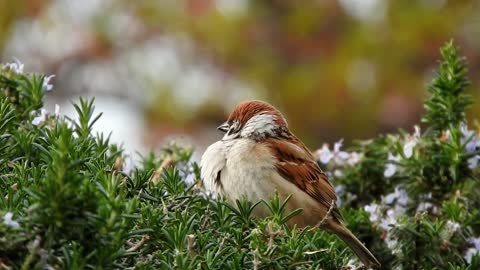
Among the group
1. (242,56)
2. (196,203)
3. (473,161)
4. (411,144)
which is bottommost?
(196,203)

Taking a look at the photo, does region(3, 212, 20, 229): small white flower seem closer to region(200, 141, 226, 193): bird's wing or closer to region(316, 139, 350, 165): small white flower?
region(200, 141, 226, 193): bird's wing

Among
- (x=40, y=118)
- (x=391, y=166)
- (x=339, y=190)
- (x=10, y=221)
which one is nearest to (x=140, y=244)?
(x=10, y=221)

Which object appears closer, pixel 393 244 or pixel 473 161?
pixel 393 244

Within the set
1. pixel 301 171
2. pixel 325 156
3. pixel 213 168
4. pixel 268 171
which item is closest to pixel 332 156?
pixel 325 156

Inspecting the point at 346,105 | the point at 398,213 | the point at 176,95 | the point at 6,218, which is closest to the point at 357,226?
the point at 398,213

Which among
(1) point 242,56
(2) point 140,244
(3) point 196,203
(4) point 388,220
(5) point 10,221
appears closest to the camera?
(5) point 10,221

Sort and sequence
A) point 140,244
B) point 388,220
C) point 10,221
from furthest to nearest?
point 388,220
point 140,244
point 10,221

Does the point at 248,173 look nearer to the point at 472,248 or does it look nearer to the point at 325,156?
the point at 325,156

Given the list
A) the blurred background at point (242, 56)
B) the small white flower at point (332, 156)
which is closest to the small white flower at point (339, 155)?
the small white flower at point (332, 156)

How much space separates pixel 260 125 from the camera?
390 cm

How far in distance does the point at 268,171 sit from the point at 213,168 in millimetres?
210

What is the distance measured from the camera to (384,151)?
3896mm

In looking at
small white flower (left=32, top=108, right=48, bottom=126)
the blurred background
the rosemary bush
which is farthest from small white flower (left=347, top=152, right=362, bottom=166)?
the blurred background

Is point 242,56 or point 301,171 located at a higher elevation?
point 242,56
